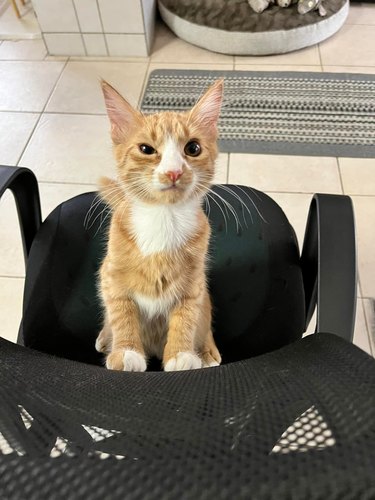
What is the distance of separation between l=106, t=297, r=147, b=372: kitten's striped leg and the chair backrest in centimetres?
11

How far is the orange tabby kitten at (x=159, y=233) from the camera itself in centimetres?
78

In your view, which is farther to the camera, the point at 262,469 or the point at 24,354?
the point at 24,354

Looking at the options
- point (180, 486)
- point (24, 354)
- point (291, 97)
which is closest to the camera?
point (180, 486)

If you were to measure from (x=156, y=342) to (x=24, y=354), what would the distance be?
450mm

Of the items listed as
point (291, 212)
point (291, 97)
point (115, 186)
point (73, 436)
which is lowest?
point (291, 212)

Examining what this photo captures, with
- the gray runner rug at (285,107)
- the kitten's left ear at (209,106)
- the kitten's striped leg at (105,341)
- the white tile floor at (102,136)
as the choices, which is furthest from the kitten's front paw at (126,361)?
the gray runner rug at (285,107)

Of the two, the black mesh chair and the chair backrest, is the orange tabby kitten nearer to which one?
the chair backrest

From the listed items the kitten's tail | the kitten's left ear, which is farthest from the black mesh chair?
the kitten's tail

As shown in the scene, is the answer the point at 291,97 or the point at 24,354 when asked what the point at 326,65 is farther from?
the point at 24,354

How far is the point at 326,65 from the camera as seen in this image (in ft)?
7.85

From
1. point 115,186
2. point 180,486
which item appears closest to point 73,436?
point 180,486

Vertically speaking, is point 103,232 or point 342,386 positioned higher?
point 342,386

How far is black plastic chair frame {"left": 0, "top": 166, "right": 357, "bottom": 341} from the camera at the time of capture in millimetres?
679

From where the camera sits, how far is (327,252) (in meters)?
0.75
